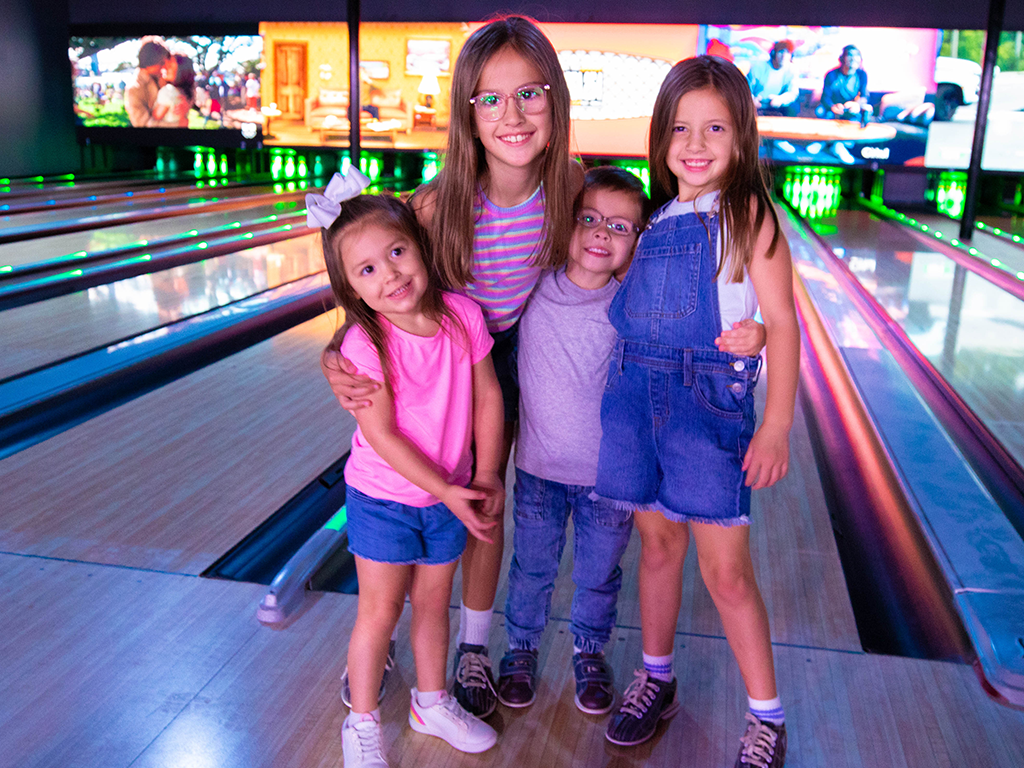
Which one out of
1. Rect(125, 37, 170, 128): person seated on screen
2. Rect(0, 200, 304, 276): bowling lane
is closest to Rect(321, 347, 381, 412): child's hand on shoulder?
Rect(0, 200, 304, 276): bowling lane

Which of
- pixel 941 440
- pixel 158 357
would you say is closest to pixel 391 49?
pixel 158 357

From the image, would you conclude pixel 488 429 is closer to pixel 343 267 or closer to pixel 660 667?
pixel 343 267

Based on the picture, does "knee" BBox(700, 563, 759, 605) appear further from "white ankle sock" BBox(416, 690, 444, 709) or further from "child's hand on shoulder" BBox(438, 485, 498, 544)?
"white ankle sock" BBox(416, 690, 444, 709)

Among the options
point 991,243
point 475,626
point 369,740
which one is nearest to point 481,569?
point 475,626

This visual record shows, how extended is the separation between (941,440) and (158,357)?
245cm

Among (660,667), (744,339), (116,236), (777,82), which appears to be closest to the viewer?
(744,339)

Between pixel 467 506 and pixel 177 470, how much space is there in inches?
46.3

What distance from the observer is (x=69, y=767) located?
1144mm

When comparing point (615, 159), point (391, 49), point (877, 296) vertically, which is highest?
point (391, 49)

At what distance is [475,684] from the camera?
1321 mm

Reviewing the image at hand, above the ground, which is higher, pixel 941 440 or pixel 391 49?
pixel 391 49

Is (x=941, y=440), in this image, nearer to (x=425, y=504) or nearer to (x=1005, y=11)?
(x=425, y=504)

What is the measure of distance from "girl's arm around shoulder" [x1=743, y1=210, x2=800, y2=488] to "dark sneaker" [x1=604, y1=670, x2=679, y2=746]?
1.23 feet

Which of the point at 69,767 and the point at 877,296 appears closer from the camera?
the point at 69,767
